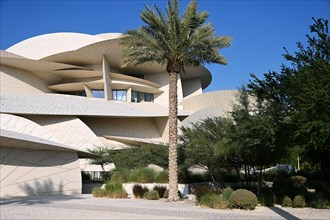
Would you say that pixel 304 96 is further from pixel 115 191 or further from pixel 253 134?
pixel 115 191

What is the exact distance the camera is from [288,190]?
19328 millimetres

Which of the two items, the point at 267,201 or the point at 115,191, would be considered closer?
the point at 267,201

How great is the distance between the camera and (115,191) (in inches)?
950

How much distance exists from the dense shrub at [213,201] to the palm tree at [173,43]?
2.35 meters

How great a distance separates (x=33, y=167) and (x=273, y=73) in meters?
17.1

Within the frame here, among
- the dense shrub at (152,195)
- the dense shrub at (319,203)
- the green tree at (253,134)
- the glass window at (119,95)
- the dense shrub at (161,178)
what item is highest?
the glass window at (119,95)

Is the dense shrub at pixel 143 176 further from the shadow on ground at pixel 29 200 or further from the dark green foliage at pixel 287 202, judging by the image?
the dark green foliage at pixel 287 202

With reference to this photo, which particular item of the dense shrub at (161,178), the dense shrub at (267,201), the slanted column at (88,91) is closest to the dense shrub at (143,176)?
the dense shrub at (161,178)

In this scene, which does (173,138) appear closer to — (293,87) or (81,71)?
(293,87)

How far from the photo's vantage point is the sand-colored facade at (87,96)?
44.8m

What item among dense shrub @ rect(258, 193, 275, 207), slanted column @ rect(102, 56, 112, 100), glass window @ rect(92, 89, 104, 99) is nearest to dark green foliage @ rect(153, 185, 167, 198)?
dense shrub @ rect(258, 193, 275, 207)

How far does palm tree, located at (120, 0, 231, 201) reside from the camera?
20.1 m

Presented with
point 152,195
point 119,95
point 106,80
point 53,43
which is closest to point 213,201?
point 152,195

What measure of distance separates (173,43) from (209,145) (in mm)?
6988
